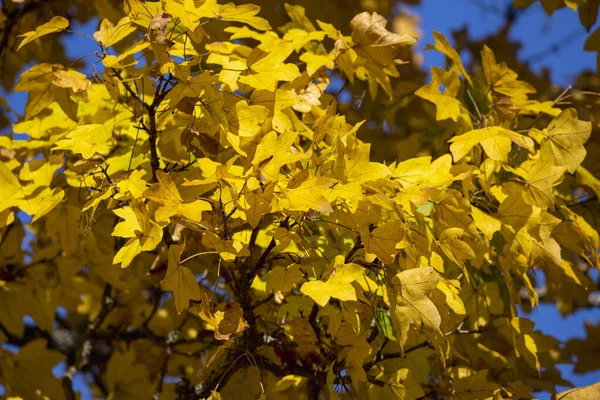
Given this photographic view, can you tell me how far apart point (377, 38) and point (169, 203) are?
72 cm

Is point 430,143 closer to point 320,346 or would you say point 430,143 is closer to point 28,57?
point 320,346

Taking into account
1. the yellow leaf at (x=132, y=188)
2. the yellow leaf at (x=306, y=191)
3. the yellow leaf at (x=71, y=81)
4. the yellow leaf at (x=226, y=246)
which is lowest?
the yellow leaf at (x=226, y=246)

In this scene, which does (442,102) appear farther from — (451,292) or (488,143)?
(451,292)

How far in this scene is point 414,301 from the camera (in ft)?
3.96

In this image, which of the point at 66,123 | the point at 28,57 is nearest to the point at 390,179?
the point at 66,123

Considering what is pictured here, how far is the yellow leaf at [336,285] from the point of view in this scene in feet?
3.76

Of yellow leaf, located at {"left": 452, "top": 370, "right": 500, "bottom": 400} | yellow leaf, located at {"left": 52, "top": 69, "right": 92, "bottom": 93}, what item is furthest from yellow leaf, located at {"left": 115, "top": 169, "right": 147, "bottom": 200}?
yellow leaf, located at {"left": 452, "top": 370, "right": 500, "bottom": 400}

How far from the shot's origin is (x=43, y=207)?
4.95 ft

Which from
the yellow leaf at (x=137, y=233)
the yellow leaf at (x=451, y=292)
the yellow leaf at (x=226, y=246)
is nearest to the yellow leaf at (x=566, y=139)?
the yellow leaf at (x=451, y=292)

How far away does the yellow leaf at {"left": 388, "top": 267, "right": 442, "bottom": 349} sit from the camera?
3.92 feet

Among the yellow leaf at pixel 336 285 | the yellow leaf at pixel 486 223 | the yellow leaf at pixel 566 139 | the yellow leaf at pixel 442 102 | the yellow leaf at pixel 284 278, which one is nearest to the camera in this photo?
the yellow leaf at pixel 336 285

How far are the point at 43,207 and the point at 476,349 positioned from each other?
1.03 meters

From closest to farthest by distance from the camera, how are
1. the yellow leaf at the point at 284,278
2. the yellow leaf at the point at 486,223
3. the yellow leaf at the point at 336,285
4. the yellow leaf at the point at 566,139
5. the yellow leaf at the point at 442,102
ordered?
the yellow leaf at the point at 336,285 → the yellow leaf at the point at 284,278 → the yellow leaf at the point at 486,223 → the yellow leaf at the point at 566,139 → the yellow leaf at the point at 442,102

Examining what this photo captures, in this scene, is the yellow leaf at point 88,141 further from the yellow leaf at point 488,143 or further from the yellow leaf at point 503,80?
the yellow leaf at point 503,80
